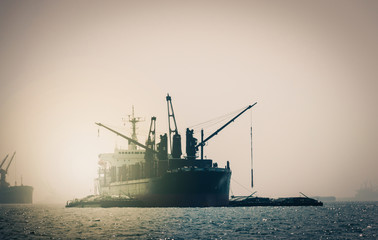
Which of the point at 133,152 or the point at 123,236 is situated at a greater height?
the point at 133,152

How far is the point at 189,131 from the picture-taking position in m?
88.9

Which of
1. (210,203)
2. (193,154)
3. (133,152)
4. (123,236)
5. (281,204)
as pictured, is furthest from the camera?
(133,152)

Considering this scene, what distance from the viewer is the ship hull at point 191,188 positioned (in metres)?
78.6

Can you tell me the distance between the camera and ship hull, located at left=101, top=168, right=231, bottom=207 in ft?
258

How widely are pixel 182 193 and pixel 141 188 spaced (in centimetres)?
1491

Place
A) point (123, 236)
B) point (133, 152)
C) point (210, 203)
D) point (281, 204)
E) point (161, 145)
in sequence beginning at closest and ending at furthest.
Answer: point (123, 236) → point (210, 203) → point (161, 145) → point (281, 204) → point (133, 152)

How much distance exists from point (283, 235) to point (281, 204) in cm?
7323

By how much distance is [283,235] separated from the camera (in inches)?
1606

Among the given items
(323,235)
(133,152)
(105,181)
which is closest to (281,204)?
(133,152)

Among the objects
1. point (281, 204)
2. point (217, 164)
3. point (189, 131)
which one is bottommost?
point (281, 204)

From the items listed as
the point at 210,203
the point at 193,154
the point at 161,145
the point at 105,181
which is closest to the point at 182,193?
the point at 210,203

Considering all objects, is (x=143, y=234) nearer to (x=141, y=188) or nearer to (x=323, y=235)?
(x=323, y=235)

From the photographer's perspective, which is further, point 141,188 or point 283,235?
point 141,188

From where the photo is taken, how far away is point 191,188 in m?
78.8
